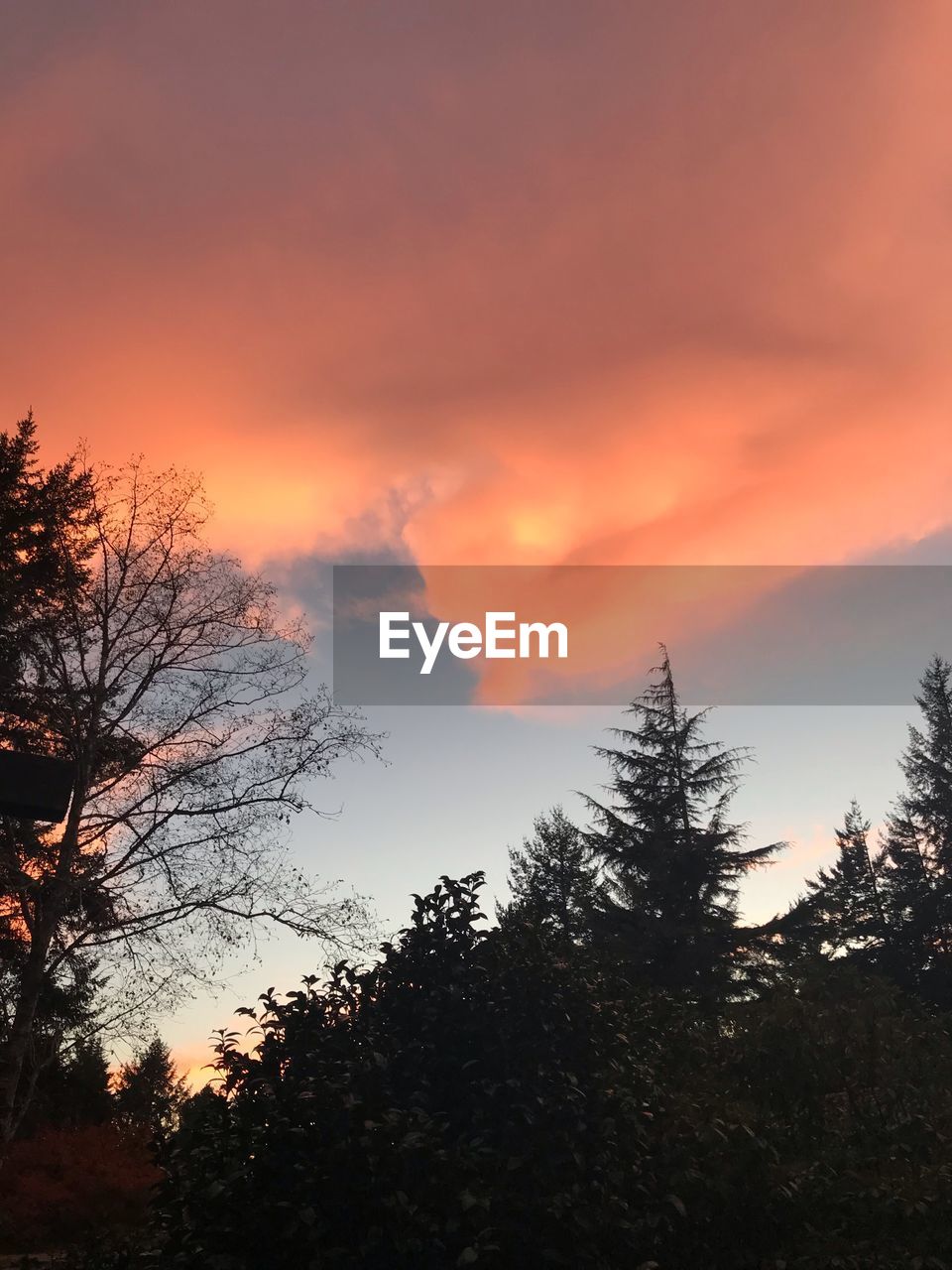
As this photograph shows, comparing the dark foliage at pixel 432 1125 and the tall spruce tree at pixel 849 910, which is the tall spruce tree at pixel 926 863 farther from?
the dark foliage at pixel 432 1125

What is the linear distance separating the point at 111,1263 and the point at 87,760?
8812mm

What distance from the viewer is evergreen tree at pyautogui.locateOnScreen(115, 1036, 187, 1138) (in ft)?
68.6

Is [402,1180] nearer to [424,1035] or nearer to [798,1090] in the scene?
[424,1035]

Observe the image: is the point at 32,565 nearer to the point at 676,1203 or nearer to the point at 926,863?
the point at 676,1203

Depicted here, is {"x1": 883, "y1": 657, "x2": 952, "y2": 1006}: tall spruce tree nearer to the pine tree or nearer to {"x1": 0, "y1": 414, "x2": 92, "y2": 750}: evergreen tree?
the pine tree

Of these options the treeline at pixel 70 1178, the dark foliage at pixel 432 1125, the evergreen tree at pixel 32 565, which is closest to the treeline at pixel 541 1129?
the dark foliage at pixel 432 1125

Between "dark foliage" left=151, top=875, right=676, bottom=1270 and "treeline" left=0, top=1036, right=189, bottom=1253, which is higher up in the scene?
"dark foliage" left=151, top=875, right=676, bottom=1270

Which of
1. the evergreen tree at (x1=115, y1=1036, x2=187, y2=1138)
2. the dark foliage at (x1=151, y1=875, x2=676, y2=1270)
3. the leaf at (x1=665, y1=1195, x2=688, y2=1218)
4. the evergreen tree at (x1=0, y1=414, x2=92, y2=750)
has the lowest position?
the evergreen tree at (x1=115, y1=1036, x2=187, y2=1138)

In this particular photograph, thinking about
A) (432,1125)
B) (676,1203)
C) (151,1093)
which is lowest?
(151,1093)

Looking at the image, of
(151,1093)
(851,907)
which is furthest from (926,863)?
(151,1093)

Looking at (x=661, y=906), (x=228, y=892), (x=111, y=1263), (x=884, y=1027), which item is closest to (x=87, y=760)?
(x=228, y=892)

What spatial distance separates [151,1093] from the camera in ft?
105

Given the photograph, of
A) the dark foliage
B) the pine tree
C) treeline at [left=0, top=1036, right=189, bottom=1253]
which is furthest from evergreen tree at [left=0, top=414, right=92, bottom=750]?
the pine tree

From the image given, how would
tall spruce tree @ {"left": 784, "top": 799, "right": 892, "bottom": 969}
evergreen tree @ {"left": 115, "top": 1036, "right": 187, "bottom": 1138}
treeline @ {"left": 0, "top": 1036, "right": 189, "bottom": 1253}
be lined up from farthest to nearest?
tall spruce tree @ {"left": 784, "top": 799, "right": 892, "bottom": 969}, evergreen tree @ {"left": 115, "top": 1036, "right": 187, "bottom": 1138}, treeline @ {"left": 0, "top": 1036, "right": 189, "bottom": 1253}
